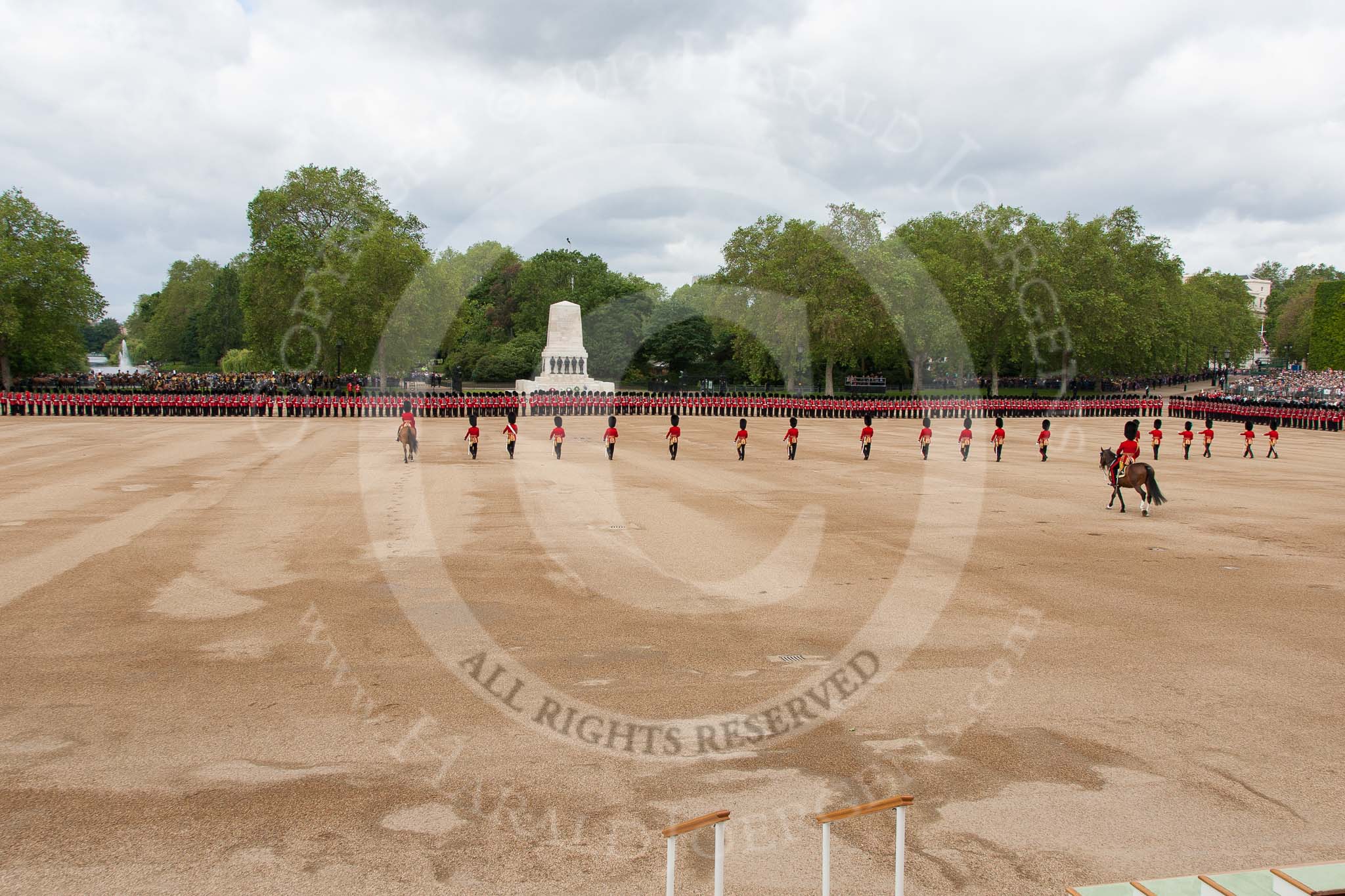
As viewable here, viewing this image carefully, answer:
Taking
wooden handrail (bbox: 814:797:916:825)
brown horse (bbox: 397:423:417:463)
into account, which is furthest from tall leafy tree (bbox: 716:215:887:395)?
wooden handrail (bbox: 814:797:916:825)

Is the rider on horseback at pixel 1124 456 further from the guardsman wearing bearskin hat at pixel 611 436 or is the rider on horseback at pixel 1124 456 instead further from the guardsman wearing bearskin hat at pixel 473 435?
the guardsman wearing bearskin hat at pixel 473 435

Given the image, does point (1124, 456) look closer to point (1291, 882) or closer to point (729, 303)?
point (1291, 882)

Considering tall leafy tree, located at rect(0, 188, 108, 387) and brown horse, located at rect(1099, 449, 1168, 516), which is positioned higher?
tall leafy tree, located at rect(0, 188, 108, 387)

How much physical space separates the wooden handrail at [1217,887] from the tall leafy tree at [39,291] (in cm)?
5777

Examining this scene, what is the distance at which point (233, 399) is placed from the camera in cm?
3791

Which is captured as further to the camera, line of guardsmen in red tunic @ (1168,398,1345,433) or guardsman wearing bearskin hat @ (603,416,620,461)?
line of guardsmen in red tunic @ (1168,398,1345,433)

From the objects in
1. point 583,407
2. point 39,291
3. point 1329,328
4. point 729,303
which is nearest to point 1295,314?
point 1329,328

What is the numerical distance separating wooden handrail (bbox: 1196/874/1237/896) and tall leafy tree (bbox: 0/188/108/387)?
57772 mm

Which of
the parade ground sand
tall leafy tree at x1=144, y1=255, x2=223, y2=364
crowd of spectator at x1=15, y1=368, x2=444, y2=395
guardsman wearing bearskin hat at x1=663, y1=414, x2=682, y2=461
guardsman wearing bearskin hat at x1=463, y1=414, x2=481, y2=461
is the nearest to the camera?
the parade ground sand

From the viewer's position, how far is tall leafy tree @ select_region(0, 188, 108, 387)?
163 feet

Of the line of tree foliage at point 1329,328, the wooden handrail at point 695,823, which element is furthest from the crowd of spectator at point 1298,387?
the wooden handrail at point 695,823

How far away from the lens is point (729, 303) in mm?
68688

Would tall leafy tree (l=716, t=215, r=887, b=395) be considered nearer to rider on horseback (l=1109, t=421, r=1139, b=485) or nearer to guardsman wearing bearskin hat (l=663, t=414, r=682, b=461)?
guardsman wearing bearskin hat (l=663, t=414, r=682, b=461)

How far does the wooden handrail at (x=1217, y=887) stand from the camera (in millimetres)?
2965
